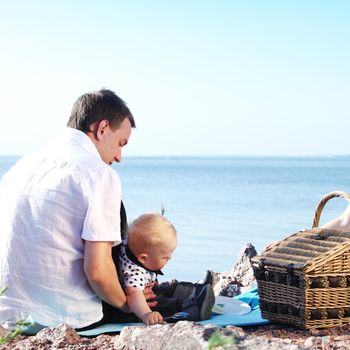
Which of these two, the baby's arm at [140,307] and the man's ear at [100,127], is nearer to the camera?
the baby's arm at [140,307]

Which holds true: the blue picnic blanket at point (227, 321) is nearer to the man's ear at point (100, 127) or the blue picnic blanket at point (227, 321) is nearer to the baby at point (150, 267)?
the baby at point (150, 267)

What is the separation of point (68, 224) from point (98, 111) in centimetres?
70

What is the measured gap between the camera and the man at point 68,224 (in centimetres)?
468

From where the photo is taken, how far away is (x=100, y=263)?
4.63m

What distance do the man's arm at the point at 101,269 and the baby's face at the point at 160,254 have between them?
0.99 feet

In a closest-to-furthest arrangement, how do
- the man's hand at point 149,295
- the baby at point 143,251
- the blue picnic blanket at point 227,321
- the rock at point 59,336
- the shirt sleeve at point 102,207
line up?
the rock at point 59,336, the shirt sleeve at point 102,207, the blue picnic blanket at point 227,321, the baby at point 143,251, the man's hand at point 149,295

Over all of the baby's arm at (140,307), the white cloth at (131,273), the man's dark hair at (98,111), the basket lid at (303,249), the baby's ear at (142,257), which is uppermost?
the man's dark hair at (98,111)

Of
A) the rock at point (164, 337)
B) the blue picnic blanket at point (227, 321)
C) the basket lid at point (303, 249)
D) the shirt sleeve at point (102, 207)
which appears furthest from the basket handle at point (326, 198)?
the rock at point (164, 337)

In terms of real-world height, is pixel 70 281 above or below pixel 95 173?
below

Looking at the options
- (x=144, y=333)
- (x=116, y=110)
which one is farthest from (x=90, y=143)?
(x=144, y=333)

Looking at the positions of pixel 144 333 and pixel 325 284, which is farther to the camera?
pixel 325 284

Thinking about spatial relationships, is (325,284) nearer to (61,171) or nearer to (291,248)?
(291,248)

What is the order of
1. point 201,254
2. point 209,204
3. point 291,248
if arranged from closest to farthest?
point 291,248, point 201,254, point 209,204

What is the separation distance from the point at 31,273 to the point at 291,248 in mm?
1600
